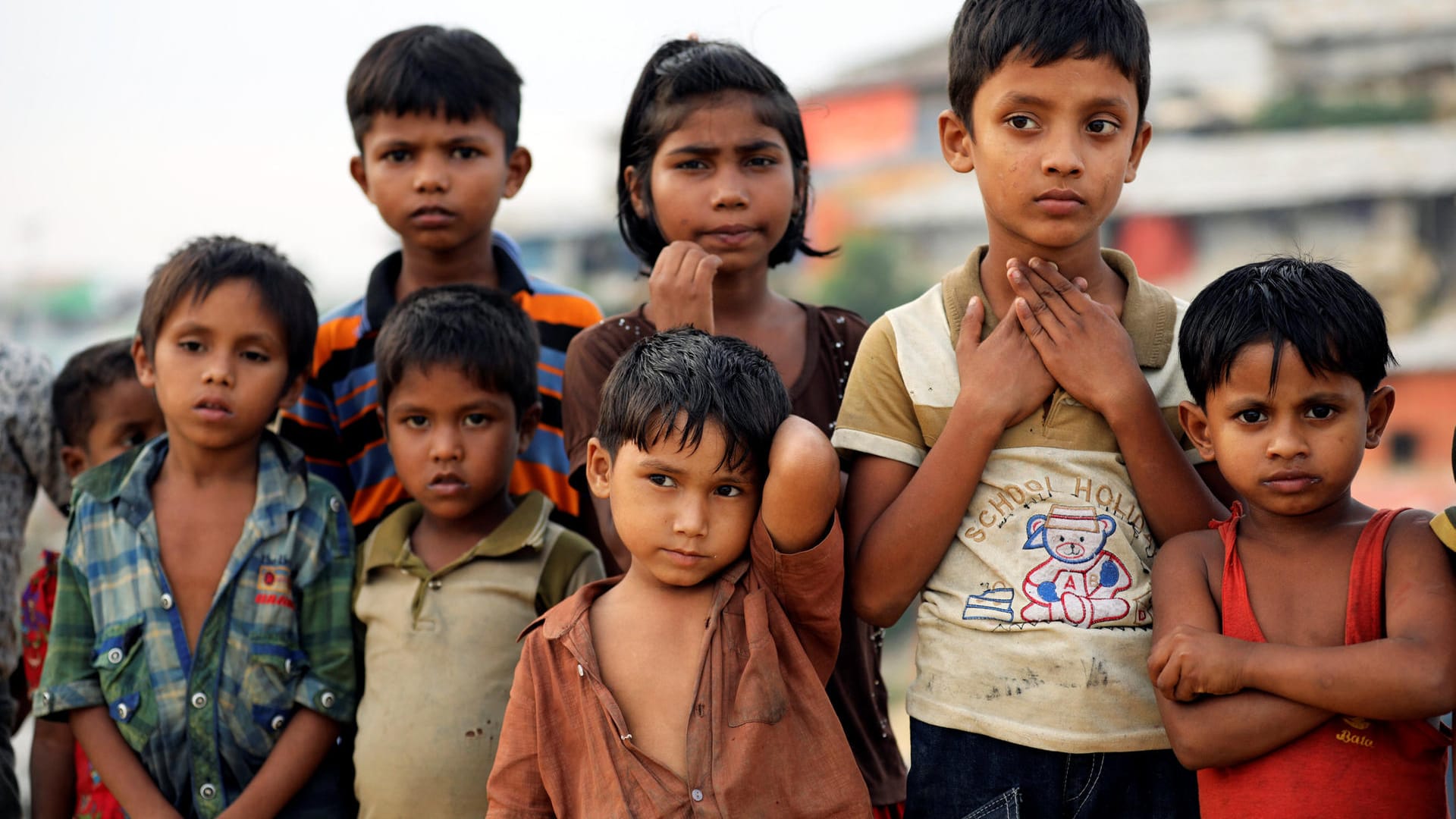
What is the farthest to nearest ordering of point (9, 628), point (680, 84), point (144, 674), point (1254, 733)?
point (9, 628), point (680, 84), point (144, 674), point (1254, 733)

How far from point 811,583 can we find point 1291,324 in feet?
2.88

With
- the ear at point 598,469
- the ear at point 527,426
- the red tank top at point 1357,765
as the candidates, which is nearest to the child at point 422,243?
the ear at point 527,426

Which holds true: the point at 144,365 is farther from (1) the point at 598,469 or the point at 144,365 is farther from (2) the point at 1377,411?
(2) the point at 1377,411

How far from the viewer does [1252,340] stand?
234 cm

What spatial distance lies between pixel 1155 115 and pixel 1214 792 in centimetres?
2576

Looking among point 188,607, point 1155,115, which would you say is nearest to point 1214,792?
point 188,607

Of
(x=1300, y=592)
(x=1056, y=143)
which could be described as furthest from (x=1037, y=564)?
(x=1056, y=143)

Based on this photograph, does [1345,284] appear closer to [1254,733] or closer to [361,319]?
[1254,733]

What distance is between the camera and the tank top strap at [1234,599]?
231 centimetres

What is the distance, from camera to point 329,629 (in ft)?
9.86

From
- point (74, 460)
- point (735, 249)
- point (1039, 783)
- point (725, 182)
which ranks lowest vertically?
point (1039, 783)

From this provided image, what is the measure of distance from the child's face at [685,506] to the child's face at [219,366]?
3.40 ft

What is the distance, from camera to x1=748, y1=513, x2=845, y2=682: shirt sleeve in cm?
237

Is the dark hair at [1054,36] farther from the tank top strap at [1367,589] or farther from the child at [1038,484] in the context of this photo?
the tank top strap at [1367,589]
